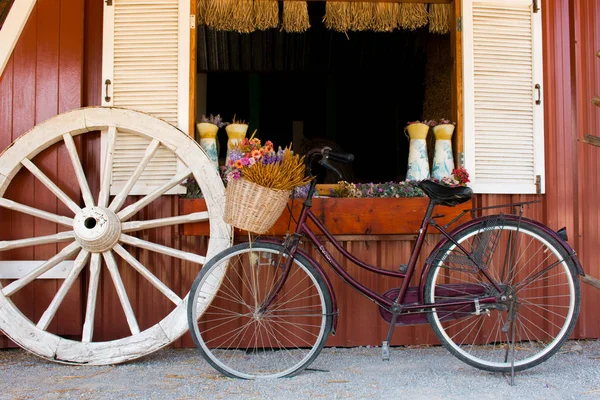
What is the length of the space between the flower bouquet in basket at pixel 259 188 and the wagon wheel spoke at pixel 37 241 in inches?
41.4

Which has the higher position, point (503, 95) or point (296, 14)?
point (296, 14)

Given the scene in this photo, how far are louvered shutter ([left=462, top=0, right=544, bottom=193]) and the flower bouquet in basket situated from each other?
4.18ft

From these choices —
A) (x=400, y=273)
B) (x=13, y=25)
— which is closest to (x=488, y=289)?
(x=400, y=273)

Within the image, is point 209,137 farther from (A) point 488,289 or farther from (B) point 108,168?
(A) point 488,289

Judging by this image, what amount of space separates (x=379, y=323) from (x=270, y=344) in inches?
27.4

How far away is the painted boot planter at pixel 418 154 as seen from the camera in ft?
11.3

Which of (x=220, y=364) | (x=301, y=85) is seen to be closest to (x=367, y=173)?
(x=301, y=85)

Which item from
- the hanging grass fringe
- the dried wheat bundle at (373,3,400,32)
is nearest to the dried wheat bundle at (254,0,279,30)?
the hanging grass fringe

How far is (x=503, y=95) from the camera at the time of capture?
10.9ft

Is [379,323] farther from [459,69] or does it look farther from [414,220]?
[459,69]

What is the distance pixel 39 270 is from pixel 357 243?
1.87 meters

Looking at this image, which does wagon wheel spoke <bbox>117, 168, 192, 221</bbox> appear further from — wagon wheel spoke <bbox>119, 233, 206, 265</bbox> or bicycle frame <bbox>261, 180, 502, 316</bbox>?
bicycle frame <bbox>261, 180, 502, 316</bbox>

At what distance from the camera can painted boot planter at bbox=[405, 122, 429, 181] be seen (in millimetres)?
3436

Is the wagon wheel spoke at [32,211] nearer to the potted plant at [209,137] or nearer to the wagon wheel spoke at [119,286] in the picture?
the wagon wheel spoke at [119,286]
